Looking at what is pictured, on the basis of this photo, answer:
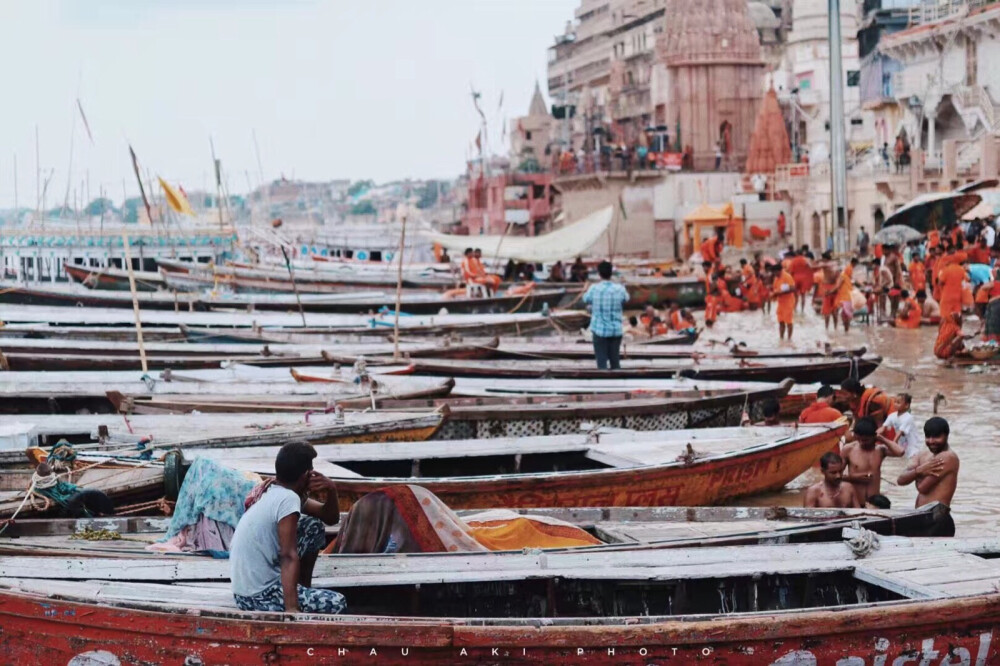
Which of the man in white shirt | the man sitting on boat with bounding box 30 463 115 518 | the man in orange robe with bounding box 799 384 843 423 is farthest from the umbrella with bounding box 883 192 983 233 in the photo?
the man sitting on boat with bounding box 30 463 115 518

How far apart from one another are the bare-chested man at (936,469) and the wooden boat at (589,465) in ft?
5.61

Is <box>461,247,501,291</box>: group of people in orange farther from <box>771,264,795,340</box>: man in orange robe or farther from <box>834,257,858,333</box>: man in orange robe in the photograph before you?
<box>834,257,858,333</box>: man in orange robe

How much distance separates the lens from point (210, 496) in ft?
25.1

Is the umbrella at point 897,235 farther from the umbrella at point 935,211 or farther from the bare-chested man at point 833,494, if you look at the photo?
the bare-chested man at point 833,494

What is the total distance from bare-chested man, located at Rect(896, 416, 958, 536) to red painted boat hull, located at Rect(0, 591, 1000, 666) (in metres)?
2.54

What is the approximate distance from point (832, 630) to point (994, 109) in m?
34.2

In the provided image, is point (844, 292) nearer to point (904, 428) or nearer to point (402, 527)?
point (904, 428)

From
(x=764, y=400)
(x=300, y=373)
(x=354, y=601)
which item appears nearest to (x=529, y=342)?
(x=300, y=373)

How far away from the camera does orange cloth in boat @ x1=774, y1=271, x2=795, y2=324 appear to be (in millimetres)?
22531

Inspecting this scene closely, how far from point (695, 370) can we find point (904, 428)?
4597 mm

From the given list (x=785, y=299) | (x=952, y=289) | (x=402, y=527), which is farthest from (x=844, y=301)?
(x=402, y=527)

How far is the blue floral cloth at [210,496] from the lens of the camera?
7.64 metres

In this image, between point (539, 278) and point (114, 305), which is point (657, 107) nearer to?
point (539, 278)

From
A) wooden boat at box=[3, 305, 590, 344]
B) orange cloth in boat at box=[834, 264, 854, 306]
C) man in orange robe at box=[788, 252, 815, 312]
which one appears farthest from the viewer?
man in orange robe at box=[788, 252, 815, 312]
